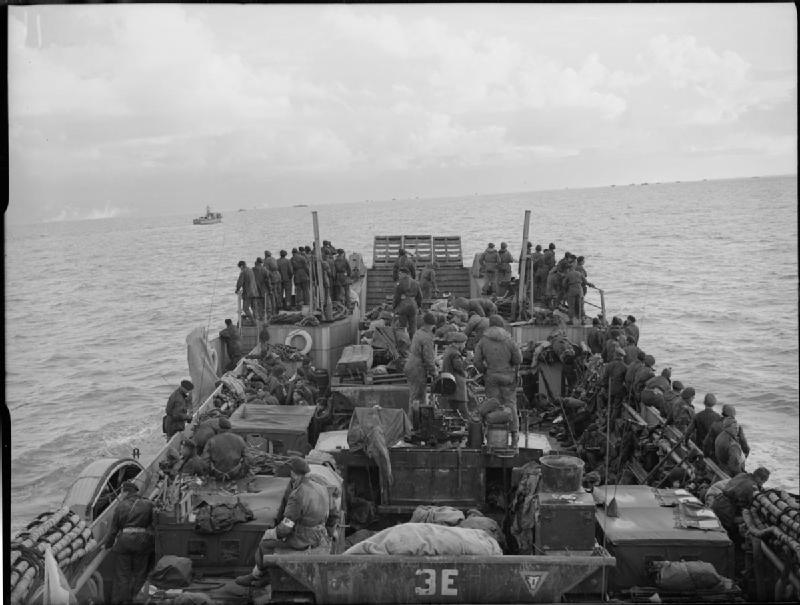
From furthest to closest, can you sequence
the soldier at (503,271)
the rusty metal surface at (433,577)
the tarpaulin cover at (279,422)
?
the soldier at (503,271) → the tarpaulin cover at (279,422) → the rusty metal surface at (433,577)

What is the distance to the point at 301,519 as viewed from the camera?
746 centimetres

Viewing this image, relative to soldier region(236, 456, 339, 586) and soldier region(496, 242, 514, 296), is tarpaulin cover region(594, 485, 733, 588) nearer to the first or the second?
soldier region(236, 456, 339, 586)

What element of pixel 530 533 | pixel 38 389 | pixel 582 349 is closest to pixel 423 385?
pixel 530 533

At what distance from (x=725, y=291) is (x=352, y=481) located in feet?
153

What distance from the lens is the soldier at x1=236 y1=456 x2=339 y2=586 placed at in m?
7.39

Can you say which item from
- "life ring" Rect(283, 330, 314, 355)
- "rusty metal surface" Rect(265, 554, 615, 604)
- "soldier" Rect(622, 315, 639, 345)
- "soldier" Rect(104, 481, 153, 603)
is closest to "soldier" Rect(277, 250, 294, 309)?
"life ring" Rect(283, 330, 314, 355)

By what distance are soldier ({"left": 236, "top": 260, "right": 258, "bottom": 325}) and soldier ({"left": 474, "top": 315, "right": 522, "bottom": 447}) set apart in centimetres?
916

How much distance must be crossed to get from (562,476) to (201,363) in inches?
404

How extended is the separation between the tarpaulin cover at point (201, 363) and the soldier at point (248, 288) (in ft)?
8.36

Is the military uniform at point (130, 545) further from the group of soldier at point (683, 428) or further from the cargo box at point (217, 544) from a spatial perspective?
the group of soldier at point (683, 428)

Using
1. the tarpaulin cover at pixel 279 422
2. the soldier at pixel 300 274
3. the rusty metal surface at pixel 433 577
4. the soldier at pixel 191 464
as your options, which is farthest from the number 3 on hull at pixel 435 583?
the soldier at pixel 300 274

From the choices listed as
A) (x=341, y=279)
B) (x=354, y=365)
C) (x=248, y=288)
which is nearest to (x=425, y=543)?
(x=354, y=365)

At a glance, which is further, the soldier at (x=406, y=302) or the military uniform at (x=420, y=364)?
the soldier at (x=406, y=302)

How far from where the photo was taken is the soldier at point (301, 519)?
291 inches
